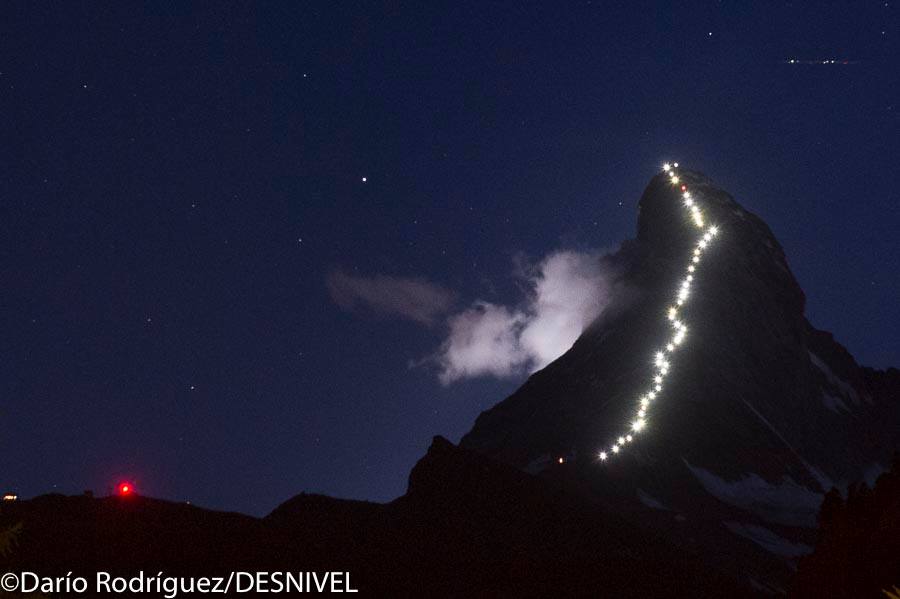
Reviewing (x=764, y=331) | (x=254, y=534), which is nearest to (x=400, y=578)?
(x=254, y=534)

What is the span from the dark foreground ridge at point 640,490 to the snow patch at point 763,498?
0.29 m

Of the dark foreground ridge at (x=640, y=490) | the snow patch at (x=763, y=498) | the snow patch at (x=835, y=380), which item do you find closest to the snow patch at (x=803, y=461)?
the dark foreground ridge at (x=640, y=490)

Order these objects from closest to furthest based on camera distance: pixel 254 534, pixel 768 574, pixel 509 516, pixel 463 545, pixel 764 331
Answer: pixel 254 534, pixel 463 545, pixel 509 516, pixel 768 574, pixel 764 331

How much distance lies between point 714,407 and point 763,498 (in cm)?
1540

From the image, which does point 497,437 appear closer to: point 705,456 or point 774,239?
point 705,456

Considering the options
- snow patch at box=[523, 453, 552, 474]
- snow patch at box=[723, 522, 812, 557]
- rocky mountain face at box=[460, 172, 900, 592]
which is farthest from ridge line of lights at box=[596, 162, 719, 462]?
snow patch at box=[723, 522, 812, 557]

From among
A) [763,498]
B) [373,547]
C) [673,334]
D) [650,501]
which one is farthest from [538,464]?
[373,547]

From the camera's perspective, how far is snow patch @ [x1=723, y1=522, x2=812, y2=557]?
86000mm

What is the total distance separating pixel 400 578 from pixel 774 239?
159 metres

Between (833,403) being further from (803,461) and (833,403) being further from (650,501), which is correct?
(650,501)

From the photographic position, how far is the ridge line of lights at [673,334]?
10319 centimetres

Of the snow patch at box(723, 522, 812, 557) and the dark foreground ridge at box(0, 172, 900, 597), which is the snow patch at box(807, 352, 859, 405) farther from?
the snow patch at box(723, 522, 812, 557)

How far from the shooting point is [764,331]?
469 ft

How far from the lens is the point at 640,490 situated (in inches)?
3494
